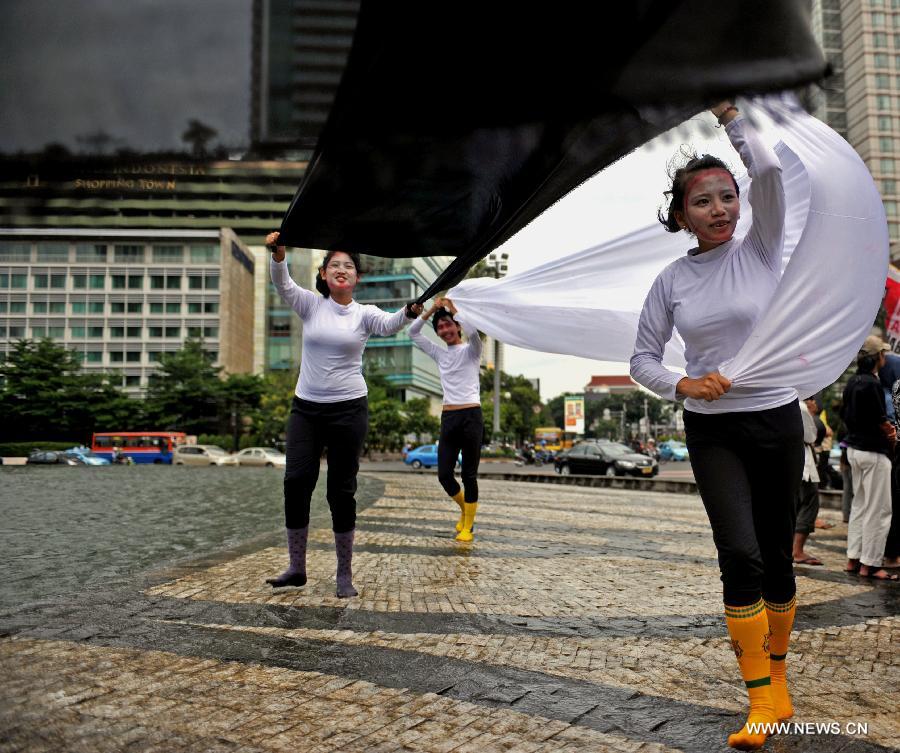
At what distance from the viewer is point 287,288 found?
4672 millimetres

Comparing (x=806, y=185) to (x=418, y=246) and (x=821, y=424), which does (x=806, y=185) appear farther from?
(x=821, y=424)

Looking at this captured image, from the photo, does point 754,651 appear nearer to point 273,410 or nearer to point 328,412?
point 328,412

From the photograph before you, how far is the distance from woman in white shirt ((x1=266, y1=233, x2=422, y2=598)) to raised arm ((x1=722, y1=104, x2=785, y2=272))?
2293 mm

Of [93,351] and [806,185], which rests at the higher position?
[93,351]

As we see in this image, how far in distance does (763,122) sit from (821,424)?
597 centimetres

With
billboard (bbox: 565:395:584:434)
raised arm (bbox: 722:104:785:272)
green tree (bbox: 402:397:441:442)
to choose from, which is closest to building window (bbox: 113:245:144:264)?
green tree (bbox: 402:397:441:442)

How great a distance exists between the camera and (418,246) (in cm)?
352

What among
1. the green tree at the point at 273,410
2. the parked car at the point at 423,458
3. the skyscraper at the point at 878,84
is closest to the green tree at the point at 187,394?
the green tree at the point at 273,410

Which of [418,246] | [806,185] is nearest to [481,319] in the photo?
[418,246]

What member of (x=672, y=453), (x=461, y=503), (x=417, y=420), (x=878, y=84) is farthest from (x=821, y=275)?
(x=878, y=84)

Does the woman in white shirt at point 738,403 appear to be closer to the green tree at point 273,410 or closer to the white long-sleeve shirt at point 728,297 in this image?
the white long-sleeve shirt at point 728,297

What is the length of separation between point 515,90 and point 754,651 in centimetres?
210

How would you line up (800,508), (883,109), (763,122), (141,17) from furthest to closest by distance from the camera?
(883,109)
(800,508)
(763,122)
(141,17)

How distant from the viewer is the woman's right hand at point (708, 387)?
8.67 feet
